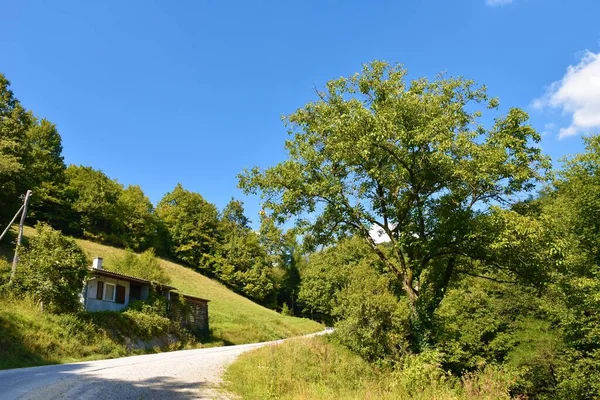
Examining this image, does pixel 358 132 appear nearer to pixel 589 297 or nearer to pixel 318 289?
pixel 589 297

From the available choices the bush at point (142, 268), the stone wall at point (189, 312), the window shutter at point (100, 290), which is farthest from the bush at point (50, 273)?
the bush at point (142, 268)

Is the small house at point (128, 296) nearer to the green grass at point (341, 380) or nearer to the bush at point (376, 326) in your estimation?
the green grass at point (341, 380)

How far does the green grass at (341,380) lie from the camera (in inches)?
362

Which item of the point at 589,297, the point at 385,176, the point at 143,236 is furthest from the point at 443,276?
the point at 143,236

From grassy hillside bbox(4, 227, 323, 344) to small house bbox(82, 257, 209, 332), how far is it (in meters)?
3.03

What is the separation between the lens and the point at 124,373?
1188 cm

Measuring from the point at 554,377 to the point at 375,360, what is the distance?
39.0 feet

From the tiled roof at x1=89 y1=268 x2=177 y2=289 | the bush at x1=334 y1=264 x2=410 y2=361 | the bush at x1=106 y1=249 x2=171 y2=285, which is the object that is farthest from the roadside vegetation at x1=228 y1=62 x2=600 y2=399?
the bush at x1=106 y1=249 x2=171 y2=285

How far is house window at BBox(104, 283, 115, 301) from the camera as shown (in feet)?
94.7

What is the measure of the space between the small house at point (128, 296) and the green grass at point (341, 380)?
16.8m

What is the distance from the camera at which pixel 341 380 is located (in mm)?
11578

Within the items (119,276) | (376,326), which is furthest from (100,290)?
(376,326)

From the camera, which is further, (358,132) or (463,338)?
(463,338)

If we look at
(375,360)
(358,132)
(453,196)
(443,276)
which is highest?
(358,132)
